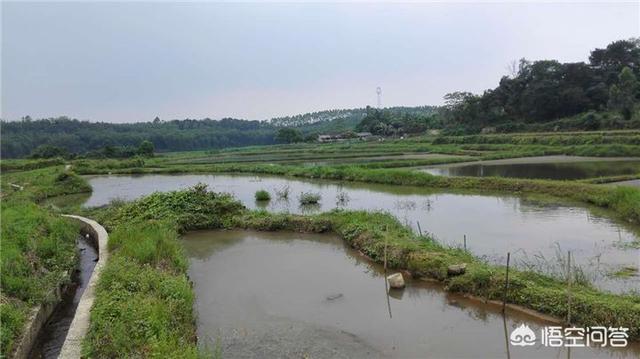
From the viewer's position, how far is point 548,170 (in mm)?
23578

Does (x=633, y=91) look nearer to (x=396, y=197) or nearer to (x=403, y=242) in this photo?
(x=396, y=197)

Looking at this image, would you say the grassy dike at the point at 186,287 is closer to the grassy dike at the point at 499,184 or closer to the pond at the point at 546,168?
the grassy dike at the point at 499,184

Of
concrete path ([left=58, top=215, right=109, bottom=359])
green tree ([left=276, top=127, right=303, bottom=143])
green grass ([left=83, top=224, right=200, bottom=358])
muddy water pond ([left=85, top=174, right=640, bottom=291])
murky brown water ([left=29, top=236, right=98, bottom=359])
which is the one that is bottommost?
murky brown water ([left=29, top=236, right=98, bottom=359])

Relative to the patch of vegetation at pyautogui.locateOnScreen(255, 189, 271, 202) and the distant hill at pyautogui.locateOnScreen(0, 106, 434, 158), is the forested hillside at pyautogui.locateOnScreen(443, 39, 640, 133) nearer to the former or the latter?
the patch of vegetation at pyautogui.locateOnScreen(255, 189, 271, 202)

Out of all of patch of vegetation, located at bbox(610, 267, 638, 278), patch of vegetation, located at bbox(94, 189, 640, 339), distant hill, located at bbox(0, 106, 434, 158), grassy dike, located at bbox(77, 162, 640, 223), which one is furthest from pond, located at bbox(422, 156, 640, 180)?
distant hill, located at bbox(0, 106, 434, 158)

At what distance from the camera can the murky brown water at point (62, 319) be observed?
24.1 feet

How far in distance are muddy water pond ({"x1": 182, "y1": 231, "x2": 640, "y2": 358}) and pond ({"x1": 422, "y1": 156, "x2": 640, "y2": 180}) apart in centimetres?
1384

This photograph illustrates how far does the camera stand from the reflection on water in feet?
69.8

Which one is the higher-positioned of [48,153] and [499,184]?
[48,153]

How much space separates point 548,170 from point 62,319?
21.8m

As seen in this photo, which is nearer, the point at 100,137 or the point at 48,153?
the point at 48,153

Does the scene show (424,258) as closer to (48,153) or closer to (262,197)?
(262,197)

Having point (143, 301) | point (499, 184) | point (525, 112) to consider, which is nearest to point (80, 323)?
point (143, 301)

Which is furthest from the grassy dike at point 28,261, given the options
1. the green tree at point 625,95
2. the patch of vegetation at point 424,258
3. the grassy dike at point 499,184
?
the green tree at point 625,95
